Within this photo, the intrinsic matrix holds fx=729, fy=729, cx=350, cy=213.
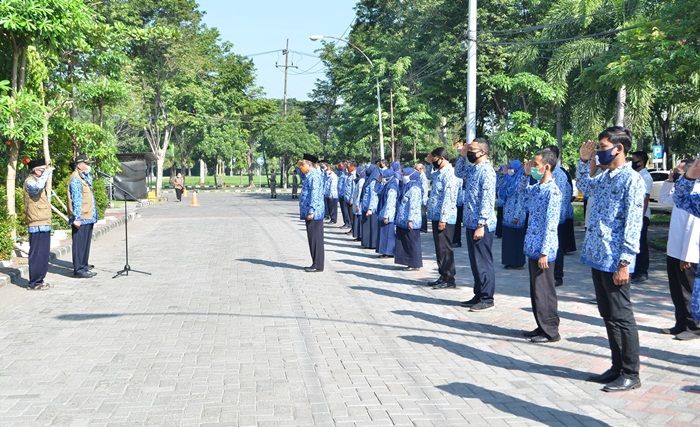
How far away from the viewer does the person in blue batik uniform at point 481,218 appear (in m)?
8.47

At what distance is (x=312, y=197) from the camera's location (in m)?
11.8

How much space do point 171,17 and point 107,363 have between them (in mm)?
36092

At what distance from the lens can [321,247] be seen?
39.3 feet

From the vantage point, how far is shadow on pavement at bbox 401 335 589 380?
6117mm

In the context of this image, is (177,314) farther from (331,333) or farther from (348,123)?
(348,123)

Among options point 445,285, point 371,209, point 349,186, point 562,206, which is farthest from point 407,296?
point 349,186

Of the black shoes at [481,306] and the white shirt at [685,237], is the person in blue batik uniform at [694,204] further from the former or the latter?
the black shoes at [481,306]

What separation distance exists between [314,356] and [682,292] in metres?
3.80

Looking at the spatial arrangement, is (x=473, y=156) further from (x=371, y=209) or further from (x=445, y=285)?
Result: (x=371, y=209)

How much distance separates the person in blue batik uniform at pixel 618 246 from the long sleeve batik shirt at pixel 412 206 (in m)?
5.78

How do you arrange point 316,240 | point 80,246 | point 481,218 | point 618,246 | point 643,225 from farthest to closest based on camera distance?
point 316,240, point 80,246, point 643,225, point 481,218, point 618,246

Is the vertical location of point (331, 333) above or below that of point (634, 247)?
below

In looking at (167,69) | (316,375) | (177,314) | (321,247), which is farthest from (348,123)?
(316,375)

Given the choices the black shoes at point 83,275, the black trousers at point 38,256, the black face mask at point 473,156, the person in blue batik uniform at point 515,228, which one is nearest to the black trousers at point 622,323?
the black face mask at point 473,156
